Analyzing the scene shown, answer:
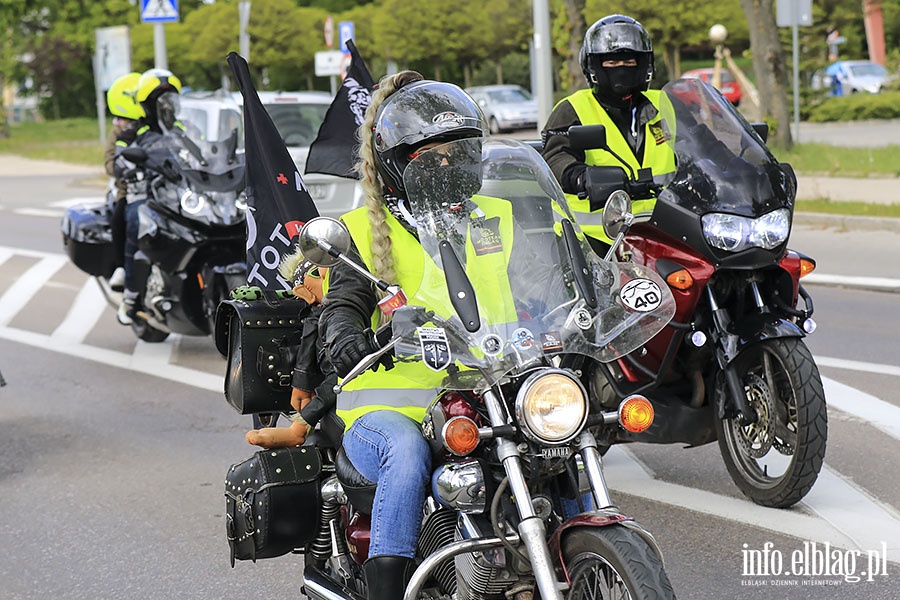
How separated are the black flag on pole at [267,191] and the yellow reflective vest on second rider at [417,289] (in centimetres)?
96

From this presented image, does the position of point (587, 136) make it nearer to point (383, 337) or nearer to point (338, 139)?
point (338, 139)

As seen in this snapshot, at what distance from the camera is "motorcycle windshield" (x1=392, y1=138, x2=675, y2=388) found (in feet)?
10.8

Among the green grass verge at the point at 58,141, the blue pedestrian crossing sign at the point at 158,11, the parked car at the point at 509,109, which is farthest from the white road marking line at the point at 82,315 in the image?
the parked car at the point at 509,109

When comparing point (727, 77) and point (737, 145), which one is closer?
point (737, 145)

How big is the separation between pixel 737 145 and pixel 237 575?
2719 millimetres

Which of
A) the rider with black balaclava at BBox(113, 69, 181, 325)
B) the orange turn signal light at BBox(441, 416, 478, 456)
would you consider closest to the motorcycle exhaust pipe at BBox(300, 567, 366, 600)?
the orange turn signal light at BBox(441, 416, 478, 456)

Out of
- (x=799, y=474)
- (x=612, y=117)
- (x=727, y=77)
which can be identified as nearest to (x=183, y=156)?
(x=612, y=117)

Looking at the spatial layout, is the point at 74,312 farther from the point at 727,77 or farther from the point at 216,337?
the point at 727,77

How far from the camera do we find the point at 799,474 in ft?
17.3

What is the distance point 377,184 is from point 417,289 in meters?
0.41

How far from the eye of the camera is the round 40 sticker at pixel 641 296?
343 centimetres

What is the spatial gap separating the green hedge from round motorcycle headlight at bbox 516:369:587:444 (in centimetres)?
3444

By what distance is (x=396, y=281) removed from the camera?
3.71 meters

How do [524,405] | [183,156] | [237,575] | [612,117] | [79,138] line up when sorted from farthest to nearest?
[79,138] < [183,156] < [612,117] < [237,575] < [524,405]
